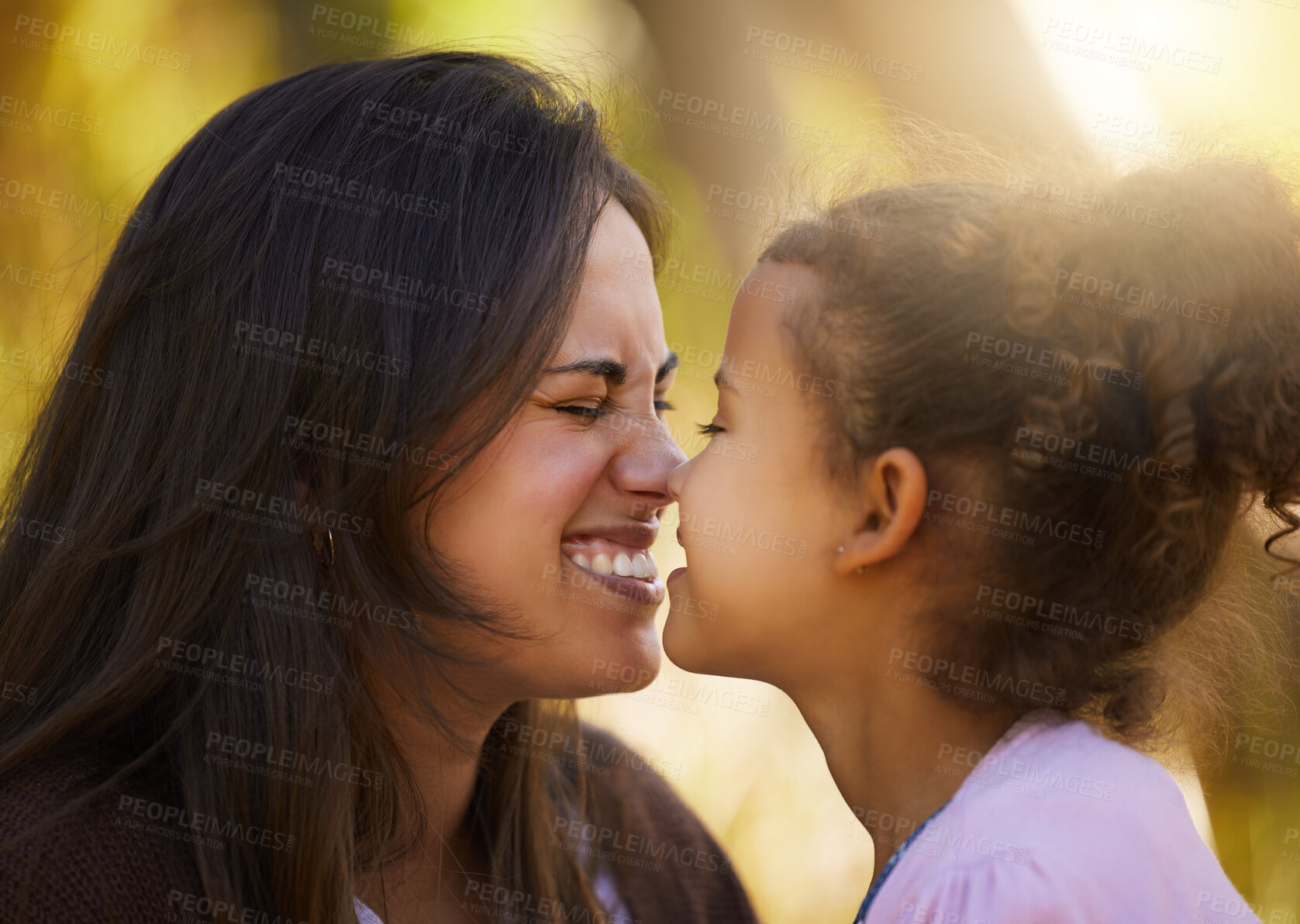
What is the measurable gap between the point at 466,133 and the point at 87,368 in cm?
90

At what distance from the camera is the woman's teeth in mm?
2070

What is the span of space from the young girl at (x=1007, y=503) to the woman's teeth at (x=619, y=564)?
0.51 feet

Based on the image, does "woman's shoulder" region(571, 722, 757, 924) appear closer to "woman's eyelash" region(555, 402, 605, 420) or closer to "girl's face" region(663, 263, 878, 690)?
"girl's face" region(663, 263, 878, 690)

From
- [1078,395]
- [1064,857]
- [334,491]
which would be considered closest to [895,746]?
[1064,857]

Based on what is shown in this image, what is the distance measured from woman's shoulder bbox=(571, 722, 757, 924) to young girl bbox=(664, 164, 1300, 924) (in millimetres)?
835

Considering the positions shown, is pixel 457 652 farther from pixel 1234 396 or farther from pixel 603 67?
pixel 603 67

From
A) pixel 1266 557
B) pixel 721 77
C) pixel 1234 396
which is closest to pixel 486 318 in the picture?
pixel 1234 396

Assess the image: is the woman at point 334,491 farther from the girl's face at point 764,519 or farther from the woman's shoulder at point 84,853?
the girl's face at point 764,519

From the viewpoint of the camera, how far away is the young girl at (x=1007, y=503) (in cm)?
156

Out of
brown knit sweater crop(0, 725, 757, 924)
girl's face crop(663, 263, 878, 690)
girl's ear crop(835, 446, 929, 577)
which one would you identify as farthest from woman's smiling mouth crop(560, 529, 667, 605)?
brown knit sweater crop(0, 725, 757, 924)

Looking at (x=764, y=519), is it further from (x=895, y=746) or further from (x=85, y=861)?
(x=85, y=861)

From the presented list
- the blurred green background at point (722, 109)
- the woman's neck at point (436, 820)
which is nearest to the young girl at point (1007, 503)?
the blurred green background at point (722, 109)

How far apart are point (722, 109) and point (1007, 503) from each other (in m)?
3.38

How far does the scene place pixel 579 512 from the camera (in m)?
2.08
